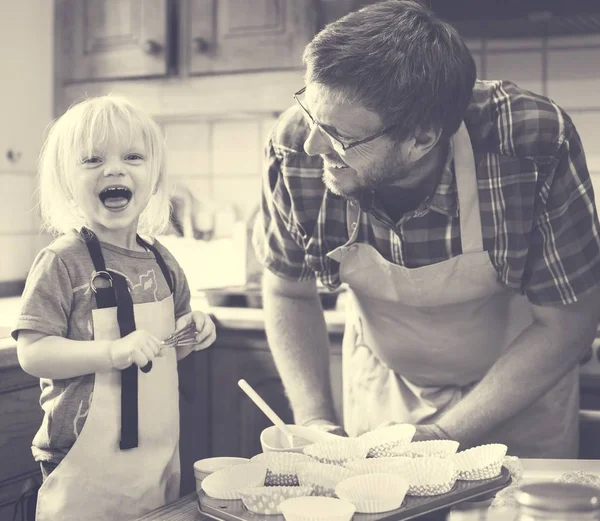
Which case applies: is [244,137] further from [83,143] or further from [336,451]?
[336,451]

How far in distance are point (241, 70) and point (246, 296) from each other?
0.62 metres

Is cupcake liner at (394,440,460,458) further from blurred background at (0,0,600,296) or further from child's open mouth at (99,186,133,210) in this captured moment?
blurred background at (0,0,600,296)

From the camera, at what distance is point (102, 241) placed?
3.65 feet

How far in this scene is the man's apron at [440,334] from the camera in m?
1.32

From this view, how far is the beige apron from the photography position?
3.43ft

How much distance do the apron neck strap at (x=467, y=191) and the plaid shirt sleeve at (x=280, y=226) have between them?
27 cm

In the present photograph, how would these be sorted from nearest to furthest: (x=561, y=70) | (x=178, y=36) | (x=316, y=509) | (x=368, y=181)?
(x=316, y=509), (x=368, y=181), (x=561, y=70), (x=178, y=36)

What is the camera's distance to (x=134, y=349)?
0.99 metres

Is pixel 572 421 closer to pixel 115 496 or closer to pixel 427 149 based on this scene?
pixel 427 149

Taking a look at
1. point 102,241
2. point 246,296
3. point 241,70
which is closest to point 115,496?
point 102,241

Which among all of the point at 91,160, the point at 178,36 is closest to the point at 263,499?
the point at 91,160

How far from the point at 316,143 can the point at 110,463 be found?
0.52m

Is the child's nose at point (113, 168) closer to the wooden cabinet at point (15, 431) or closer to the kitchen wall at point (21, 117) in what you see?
the wooden cabinet at point (15, 431)

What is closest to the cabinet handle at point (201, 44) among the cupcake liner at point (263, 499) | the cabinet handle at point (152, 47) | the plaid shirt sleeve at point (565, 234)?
the cabinet handle at point (152, 47)
